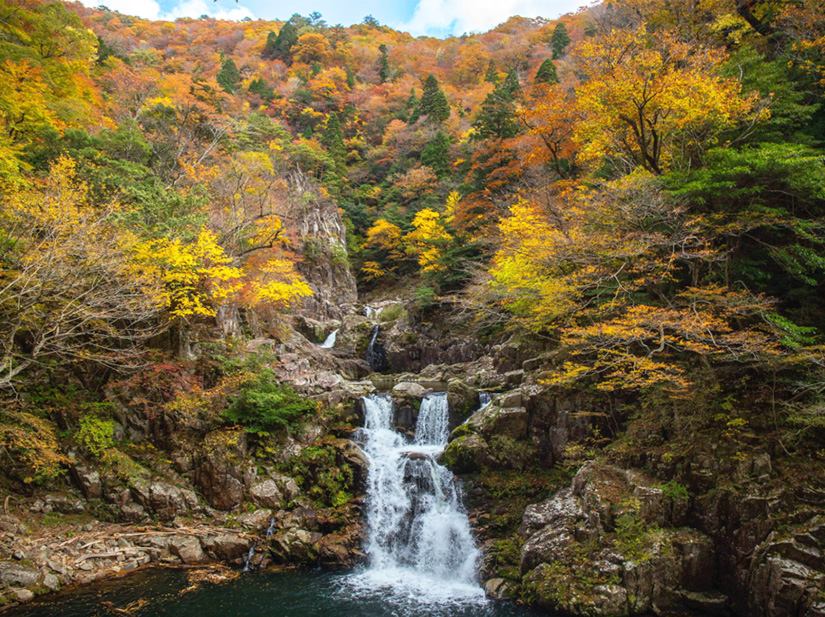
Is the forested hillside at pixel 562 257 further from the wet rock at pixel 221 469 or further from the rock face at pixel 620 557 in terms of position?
the wet rock at pixel 221 469

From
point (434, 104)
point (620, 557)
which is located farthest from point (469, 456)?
point (434, 104)

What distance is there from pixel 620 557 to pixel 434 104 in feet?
133

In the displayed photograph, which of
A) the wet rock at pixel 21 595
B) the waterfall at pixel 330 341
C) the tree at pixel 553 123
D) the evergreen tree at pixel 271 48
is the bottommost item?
the wet rock at pixel 21 595

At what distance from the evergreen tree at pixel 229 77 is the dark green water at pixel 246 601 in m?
41.4

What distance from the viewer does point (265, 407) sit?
13031mm

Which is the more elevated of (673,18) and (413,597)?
(673,18)

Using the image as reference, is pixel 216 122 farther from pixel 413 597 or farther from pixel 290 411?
pixel 413 597

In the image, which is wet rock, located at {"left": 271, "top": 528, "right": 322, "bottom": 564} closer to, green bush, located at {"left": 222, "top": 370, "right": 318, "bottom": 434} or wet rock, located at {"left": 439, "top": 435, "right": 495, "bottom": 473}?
green bush, located at {"left": 222, "top": 370, "right": 318, "bottom": 434}

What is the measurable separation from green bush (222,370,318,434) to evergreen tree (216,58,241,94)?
3637 cm

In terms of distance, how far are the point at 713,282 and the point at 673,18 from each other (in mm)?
12383

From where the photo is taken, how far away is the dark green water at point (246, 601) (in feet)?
26.4

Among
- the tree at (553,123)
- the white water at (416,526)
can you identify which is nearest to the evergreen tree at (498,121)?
the tree at (553,123)

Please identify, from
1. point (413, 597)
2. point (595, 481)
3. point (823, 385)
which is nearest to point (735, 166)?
point (823, 385)

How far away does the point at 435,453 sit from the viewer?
13703 millimetres
